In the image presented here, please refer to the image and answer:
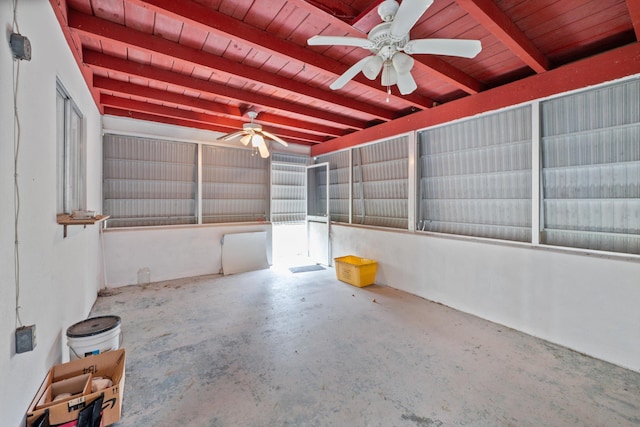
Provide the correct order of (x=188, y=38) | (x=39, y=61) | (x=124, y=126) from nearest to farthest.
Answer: (x=39, y=61)
(x=188, y=38)
(x=124, y=126)

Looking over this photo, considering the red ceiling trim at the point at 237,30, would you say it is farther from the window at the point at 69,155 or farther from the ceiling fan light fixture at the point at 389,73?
the window at the point at 69,155

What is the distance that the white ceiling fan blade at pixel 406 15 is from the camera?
4.87ft

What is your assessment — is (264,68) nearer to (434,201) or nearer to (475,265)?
(434,201)

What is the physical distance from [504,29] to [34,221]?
3500mm

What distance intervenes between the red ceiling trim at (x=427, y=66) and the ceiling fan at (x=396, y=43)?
0.26 metres

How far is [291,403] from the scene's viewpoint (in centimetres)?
202

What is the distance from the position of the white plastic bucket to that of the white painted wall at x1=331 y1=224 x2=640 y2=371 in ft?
12.3

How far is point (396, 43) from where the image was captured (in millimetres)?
1979

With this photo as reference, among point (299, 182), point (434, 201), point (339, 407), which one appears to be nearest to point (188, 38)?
point (339, 407)

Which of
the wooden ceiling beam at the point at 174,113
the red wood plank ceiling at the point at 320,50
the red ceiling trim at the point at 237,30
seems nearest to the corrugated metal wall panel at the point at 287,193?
the wooden ceiling beam at the point at 174,113

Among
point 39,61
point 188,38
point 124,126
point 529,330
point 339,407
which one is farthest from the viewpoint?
point 124,126

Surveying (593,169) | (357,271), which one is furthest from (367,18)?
(357,271)

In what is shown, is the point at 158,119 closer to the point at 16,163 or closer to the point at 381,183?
the point at 16,163

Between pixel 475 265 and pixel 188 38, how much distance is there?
13.3 ft
